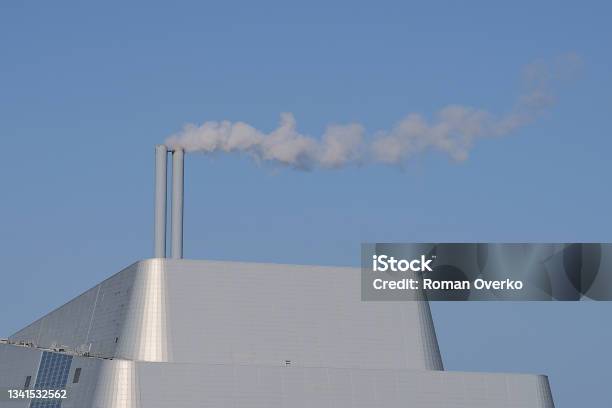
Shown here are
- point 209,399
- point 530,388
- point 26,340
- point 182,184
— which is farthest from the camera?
point 26,340

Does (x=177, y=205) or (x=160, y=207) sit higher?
(x=177, y=205)

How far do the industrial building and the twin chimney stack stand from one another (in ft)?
0.23

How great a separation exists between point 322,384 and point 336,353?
4758mm

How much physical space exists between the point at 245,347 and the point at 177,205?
8.26 meters

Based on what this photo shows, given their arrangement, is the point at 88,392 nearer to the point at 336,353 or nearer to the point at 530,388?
the point at 336,353

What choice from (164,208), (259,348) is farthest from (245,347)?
(164,208)

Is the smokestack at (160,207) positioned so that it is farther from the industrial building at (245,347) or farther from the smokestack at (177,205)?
the smokestack at (177,205)

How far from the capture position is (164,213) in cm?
6656

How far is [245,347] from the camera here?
63031 mm

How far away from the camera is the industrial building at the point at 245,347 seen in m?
58.4

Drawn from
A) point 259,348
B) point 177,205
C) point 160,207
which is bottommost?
point 259,348

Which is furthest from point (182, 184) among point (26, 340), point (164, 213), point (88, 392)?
point (26, 340)

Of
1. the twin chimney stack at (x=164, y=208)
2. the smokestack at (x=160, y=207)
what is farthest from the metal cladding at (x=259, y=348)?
the twin chimney stack at (x=164, y=208)

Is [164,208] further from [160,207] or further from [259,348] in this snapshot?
[259,348]
